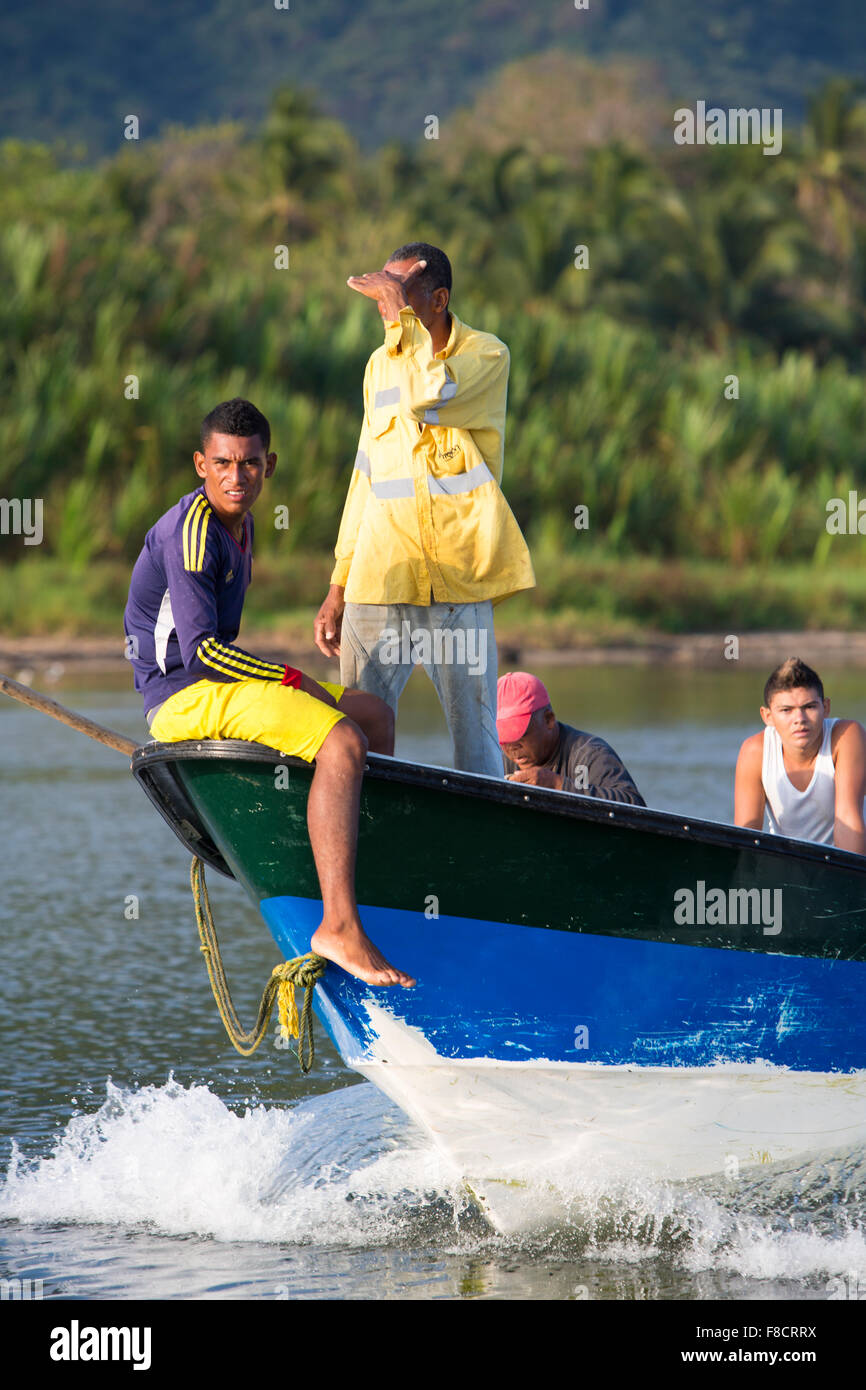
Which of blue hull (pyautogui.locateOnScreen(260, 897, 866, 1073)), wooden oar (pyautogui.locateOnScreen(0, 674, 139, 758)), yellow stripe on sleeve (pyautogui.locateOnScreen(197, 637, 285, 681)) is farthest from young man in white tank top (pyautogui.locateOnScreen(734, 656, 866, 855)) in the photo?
wooden oar (pyautogui.locateOnScreen(0, 674, 139, 758))

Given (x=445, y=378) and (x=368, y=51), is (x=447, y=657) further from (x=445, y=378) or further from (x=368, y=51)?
(x=368, y=51)

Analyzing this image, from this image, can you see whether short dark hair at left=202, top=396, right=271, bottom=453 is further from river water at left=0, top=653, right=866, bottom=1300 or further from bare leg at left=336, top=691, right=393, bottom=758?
river water at left=0, top=653, right=866, bottom=1300

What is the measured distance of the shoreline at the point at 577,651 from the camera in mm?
19125

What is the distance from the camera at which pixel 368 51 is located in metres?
122

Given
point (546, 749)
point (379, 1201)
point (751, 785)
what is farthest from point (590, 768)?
point (379, 1201)

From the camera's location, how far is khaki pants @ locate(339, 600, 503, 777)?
518 cm

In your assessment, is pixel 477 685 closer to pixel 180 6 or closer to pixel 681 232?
pixel 681 232

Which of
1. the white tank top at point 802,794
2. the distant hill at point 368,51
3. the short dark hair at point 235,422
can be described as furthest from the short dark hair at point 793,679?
the distant hill at point 368,51

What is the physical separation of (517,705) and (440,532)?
2.22 feet

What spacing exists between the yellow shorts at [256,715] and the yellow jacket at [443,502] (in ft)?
2.50

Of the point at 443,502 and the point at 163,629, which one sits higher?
the point at 443,502

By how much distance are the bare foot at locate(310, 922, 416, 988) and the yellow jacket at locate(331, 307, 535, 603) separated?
101 centimetres
